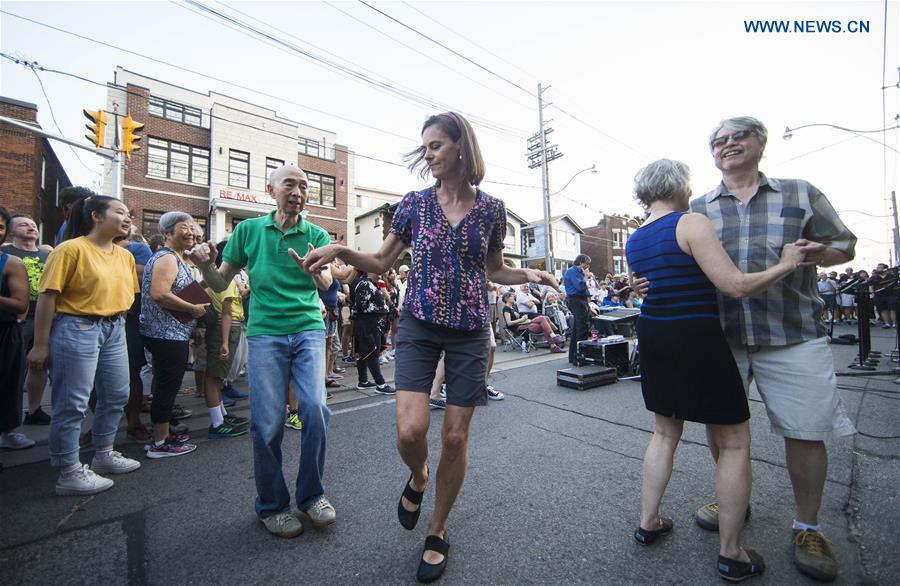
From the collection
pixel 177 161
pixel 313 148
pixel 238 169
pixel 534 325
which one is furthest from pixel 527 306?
pixel 313 148

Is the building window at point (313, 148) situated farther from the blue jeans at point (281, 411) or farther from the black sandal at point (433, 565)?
the black sandal at point (433, 565)

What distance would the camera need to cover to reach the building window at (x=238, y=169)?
22312 millimetres

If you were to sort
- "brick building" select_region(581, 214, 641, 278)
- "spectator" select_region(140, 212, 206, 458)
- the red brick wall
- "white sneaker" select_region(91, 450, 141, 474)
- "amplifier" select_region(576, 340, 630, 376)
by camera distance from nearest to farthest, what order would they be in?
"white sneaker" select_region(91, 450, 141, 474) → "spectator" select_region(140, 212, 206, 458) → "amplifier" select_region(576, 340, 630, 376) → the red brick wall → "brick building" select_region(581, 214, 641, 278)

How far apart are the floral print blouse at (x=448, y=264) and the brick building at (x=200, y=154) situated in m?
19.7

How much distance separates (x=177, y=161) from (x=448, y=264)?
24541mm

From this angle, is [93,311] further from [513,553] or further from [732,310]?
[732,310]

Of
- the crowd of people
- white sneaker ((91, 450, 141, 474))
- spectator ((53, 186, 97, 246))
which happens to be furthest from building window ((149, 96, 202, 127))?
white sneaker ((91, 450, 141, 474))

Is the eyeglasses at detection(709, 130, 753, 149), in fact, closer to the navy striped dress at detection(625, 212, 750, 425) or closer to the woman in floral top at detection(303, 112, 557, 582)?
the navy striped dress at detection(625, 212, 750, 425)

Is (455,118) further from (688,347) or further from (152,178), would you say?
(152,178)

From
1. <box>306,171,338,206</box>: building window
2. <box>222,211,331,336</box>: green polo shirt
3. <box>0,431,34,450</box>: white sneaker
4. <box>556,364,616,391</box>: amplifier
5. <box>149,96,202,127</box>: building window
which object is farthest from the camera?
<box>306,171,338,206</box>: building window

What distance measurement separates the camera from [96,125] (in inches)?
422

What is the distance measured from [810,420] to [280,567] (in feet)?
8.27

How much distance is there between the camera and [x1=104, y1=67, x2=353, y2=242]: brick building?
19641mm

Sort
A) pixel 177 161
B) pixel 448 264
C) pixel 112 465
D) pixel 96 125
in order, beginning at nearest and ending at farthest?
pixel 448 264 → pixel 112 465 → pixel 96 125 → pixel 177 161
